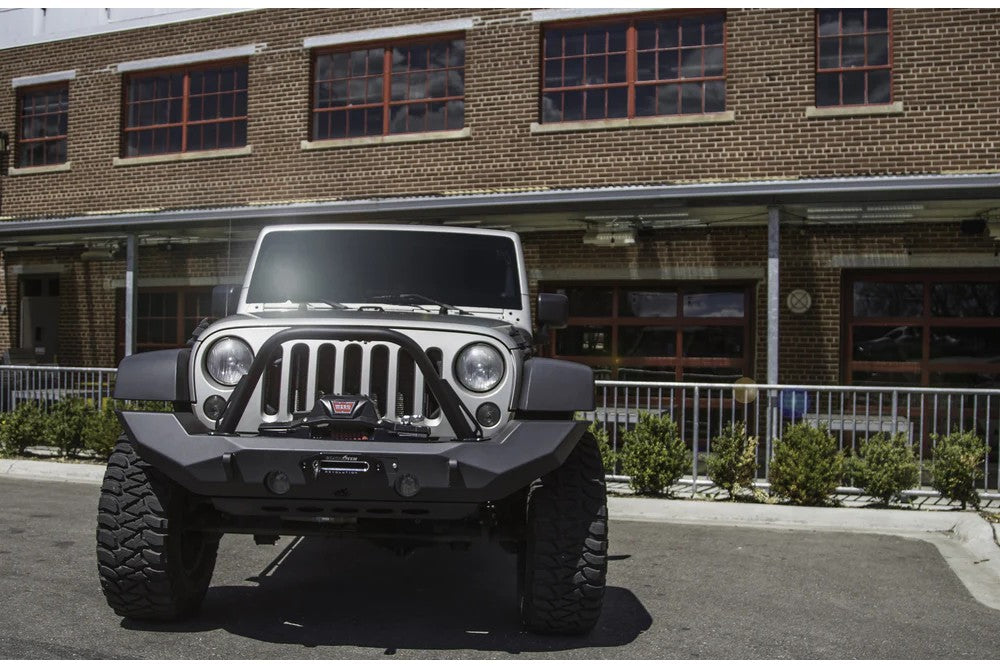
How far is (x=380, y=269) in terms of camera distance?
18.1 ft

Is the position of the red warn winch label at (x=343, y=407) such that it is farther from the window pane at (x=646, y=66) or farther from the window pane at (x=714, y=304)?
the window pane at (x=646, y=66)

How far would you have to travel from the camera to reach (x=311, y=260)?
5.56 meters

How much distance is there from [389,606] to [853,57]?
1063 centimetres

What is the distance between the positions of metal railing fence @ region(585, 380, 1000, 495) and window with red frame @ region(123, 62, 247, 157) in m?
9.12

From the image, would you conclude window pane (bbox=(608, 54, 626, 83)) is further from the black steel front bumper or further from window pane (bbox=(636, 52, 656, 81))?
the black steel front bumper

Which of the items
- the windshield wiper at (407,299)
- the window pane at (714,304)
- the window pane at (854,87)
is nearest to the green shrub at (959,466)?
the window pane at (714,304)

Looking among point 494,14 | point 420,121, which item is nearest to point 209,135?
point 420,121

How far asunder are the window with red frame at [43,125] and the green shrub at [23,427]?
7.19 meters

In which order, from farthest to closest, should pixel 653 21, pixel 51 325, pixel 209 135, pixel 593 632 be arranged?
1. pixel 51 325
2. pixel 209 135
3. pixel 653 21
4. pixel 593 632

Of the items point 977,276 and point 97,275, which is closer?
point 977,276

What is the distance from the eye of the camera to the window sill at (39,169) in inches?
677

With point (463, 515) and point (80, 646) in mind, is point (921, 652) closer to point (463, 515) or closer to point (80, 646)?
point (463, 515)

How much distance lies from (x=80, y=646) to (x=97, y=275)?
13.9 meters

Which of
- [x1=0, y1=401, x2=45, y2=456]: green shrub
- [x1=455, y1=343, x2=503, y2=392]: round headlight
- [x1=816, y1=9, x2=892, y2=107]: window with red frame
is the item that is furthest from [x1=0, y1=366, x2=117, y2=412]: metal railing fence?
[x1=816, y1=9, x2=892, y2=107]: window with red frame
